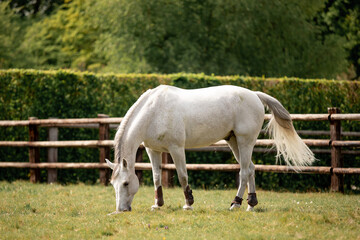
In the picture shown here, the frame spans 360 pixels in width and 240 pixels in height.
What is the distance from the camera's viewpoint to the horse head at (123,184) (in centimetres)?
619

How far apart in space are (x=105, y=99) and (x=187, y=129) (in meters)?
4.87

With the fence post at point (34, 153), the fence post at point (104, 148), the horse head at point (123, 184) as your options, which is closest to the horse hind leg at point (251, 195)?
the horse head at point (123, 184)

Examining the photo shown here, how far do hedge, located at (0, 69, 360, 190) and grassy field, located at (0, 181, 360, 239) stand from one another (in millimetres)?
2386

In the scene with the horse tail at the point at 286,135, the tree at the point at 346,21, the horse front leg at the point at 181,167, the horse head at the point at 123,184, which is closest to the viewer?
the horse head at the point at 123,184

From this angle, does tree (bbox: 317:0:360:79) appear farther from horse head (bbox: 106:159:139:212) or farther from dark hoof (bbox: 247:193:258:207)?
horse head (bbox: 106:159:139:212)

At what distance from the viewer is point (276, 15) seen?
17.5 metres

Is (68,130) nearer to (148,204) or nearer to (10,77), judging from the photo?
(10,77)

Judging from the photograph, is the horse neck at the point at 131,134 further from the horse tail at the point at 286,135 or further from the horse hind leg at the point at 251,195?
the horse tail at the point at 286,135

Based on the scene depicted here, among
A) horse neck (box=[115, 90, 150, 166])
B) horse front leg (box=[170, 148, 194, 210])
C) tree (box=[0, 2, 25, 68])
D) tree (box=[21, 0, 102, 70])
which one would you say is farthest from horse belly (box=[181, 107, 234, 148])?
tree (box=[21, 0, 102, 70])

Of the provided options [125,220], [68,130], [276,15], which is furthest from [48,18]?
[125,220]

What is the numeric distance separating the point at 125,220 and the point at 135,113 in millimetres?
1600

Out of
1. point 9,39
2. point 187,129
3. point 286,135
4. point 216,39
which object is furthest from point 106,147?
point 9,39

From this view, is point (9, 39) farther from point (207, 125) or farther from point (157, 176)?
point (207, 125)

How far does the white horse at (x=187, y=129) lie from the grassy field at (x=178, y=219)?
0.38 m
